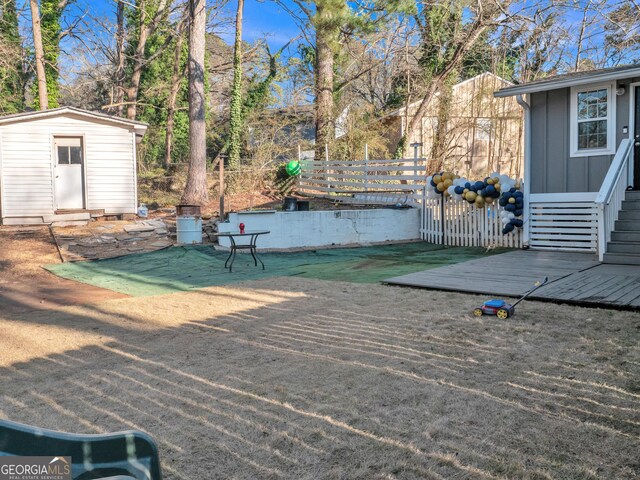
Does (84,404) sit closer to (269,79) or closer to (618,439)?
(618,439)

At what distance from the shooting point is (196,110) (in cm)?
1636

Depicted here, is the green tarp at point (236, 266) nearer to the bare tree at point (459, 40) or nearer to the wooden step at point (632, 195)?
the wooden step at point (632, 195)

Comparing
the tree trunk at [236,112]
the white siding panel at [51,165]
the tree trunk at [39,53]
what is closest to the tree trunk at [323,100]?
the tree trunk at [236,112]

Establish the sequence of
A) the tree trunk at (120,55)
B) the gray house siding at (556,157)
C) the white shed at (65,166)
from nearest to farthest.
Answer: the gray house siding at (556,157) → the white shed at (65,166) → the tree trunk at (120,55)

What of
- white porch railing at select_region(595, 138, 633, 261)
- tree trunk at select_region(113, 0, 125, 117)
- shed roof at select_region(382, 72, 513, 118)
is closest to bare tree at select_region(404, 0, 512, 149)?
shed roof at select_region(382, 72, 513, 118)

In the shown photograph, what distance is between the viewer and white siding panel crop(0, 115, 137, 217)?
14.3 metres

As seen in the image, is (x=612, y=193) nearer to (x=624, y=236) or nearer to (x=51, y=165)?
(x=624, y=236)

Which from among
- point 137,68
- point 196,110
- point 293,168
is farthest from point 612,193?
point 137,68

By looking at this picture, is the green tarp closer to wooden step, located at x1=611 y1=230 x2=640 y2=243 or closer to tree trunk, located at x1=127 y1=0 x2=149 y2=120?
wooden step, located at x1=611 y1=230 x2=640 y2=243

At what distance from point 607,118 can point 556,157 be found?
1.07 meters

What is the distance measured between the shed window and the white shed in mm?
11415

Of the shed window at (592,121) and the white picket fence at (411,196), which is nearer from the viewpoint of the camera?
the shed window at (592,121)

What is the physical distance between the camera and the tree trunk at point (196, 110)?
1619 cm

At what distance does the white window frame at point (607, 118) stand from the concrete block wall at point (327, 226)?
439cm
